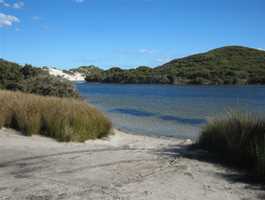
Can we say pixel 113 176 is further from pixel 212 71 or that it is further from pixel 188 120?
pixel 212 71

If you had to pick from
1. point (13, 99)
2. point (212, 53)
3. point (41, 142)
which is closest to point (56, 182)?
point (41, 142)

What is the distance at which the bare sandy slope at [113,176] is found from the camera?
503 cm

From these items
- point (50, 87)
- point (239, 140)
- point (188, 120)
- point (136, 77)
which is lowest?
point (188, 120)

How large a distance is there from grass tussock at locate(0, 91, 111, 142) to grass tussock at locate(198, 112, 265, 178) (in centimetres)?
351

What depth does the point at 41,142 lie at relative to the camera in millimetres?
9461

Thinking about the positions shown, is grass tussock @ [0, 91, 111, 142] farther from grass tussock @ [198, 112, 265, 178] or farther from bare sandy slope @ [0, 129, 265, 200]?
grass tussock @ [198, 112, 265, 178]

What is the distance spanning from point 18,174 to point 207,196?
321 centimetres

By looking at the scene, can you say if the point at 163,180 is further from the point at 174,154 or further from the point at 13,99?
the point at 13,99

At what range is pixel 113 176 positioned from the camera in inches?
233

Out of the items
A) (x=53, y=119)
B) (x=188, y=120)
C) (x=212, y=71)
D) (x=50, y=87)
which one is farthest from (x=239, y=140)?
(x=212, y=71)

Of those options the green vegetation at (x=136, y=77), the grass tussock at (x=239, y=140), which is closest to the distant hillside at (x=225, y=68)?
the green vegetation at (x=136, y=77)

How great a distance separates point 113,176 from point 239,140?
2.91 m

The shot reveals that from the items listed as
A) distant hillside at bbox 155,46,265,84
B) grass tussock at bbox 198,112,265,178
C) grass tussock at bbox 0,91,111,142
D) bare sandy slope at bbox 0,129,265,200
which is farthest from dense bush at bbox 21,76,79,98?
distant hillside at bbox 155,46,265,84

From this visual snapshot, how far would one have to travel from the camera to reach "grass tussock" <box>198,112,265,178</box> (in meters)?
6.44
